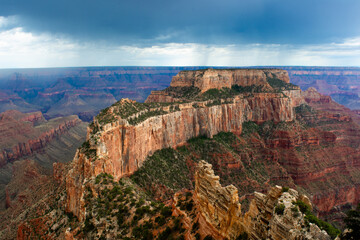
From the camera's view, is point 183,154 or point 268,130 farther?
point 268,130

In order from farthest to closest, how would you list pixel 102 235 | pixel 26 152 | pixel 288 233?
pixel 26 152, pixel 102 235, pixel 288 233

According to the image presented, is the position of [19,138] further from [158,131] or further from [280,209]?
[280,209]

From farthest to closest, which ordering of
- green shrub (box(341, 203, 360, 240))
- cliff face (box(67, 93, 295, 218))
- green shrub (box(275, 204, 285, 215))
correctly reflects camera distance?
cliff face (box(67, 93, 295, 218))
green shrub (box(275, 204, 285, 215))
green shrub (box(341, 203, 360, 240))

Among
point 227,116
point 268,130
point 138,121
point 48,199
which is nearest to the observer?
point 48,199

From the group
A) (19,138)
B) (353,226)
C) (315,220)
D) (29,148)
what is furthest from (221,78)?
(19,138)

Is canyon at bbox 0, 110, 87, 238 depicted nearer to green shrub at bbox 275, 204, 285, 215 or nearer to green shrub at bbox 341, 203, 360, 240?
green shrub at bbox 275, 204, 285, 215

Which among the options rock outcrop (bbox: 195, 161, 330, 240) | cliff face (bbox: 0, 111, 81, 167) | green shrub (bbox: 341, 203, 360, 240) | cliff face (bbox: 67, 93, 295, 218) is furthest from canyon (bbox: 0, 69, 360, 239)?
cliff face (bbox: 0, 111, 81, 167)

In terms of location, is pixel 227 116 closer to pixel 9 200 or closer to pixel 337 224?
pixel 337 224

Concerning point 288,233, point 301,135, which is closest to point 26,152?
point 301,135

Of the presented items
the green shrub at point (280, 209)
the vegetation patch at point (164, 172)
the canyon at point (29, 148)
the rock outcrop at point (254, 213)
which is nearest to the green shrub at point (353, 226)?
the rock outcrop at point (254, 213)
